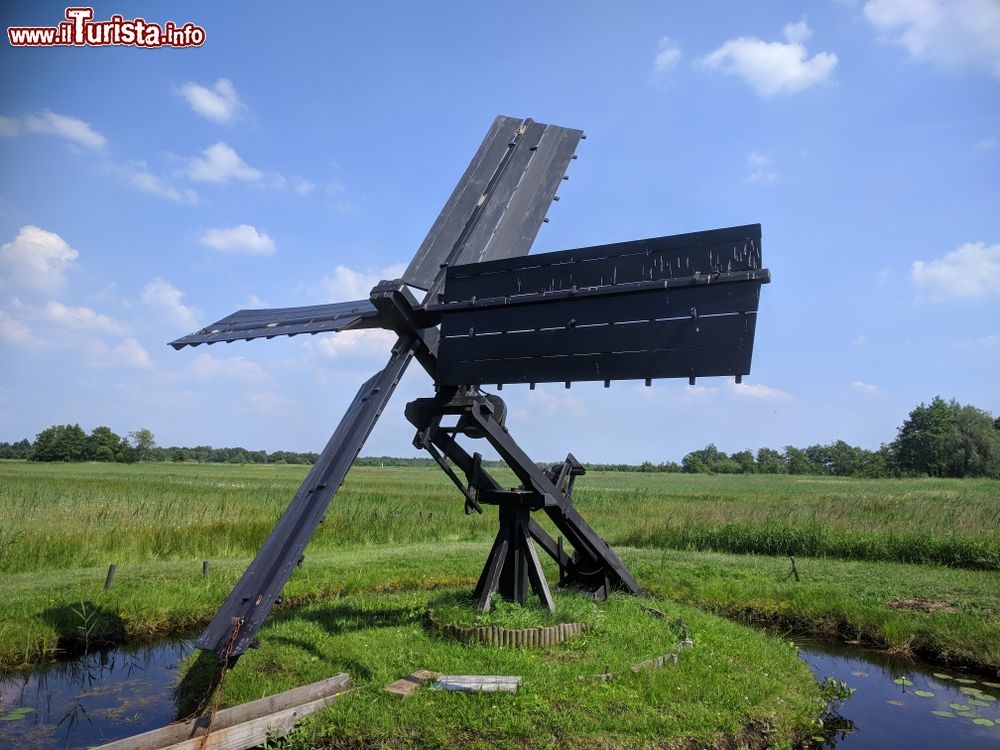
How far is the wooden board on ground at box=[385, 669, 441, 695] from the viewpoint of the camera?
21.3 ft

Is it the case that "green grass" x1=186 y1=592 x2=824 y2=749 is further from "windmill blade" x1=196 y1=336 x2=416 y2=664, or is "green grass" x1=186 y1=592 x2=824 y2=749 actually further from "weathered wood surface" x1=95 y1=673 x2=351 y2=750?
"windmill blade" x1=196 y1=336 x2=416 y2=664

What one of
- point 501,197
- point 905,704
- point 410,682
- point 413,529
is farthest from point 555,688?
point 413,529

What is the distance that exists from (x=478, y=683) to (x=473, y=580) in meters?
7.49

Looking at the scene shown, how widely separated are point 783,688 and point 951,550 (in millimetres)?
10863

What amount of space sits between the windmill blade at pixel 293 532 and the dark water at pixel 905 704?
6.06 m

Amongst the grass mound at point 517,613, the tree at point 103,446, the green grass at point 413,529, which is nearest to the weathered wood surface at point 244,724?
the grass mound at point 517,613

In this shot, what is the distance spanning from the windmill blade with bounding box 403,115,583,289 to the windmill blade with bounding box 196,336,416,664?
5.61ft

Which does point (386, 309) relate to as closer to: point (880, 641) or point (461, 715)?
point (461, 715)

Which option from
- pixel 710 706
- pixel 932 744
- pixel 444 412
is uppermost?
pixel 444 412

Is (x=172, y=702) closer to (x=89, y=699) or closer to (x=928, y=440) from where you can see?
(x=89, y=699)

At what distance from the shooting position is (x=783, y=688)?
7.52m

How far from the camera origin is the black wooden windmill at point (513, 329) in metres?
6.02

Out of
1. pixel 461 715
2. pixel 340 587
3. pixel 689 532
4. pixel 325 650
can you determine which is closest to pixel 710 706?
pixel 461 715

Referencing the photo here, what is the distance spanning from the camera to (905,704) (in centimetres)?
827
